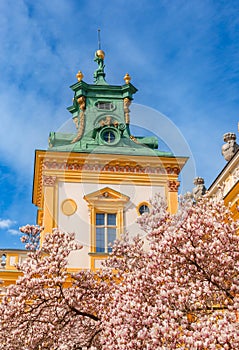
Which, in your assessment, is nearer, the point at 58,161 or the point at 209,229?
the point at 209,229

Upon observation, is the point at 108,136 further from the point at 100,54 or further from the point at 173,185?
the point at 100,54

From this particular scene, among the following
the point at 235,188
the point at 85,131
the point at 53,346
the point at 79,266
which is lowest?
the point at 53,346

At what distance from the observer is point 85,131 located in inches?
1134

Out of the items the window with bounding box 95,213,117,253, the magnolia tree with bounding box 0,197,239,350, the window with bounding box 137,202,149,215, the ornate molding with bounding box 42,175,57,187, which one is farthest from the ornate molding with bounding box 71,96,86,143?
the magnolia tree with bounding box 0,197,239,350

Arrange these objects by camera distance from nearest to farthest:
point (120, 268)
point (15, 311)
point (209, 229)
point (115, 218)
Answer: point (209, 229), point (15, 311), point (120, 268), point (115, 218)

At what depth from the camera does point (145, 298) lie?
11875 mm

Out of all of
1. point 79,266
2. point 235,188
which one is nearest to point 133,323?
point 235,188

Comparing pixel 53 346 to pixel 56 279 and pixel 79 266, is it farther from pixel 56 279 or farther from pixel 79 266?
pixel 79 266

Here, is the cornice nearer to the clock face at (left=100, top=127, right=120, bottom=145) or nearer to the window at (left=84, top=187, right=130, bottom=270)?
the window at (left=84, top=187, right=130, bottom=270)

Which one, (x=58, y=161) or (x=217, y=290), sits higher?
(x=58, y=161)

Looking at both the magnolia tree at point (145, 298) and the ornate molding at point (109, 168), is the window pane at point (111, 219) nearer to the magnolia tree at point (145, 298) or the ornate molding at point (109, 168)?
the ornate molding at point (109, 168)

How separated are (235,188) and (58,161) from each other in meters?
10.1

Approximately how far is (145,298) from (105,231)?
14.0m

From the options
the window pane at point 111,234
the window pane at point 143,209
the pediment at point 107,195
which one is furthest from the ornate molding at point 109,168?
the window pane at point 111,234
